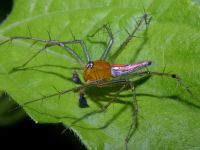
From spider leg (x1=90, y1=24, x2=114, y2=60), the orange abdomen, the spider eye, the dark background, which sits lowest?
the dark background

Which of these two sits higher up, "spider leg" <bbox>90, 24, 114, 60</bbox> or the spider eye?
"spider leg" <bbox>90, 24, 114, 60</bbox>

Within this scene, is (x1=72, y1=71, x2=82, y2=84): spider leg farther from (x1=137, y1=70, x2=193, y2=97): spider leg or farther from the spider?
(x1=137, y1=70, x2=193, y2=97): spider leg

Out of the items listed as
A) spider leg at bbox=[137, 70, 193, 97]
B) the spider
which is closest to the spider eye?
the spider

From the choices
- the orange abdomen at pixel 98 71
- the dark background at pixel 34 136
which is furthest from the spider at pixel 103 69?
the dark background at pixel 34 136

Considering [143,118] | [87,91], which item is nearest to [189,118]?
[143,118]

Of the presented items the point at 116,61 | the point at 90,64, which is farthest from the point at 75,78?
the point at 116,61

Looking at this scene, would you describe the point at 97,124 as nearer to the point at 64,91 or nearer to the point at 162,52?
the point at 64,91

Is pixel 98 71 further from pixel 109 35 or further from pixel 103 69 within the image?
pixel 109 35
